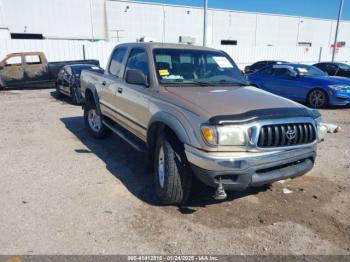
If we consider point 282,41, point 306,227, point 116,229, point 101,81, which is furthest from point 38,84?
point 282,41

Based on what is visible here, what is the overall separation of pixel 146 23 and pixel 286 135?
29662mm

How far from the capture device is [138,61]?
458 centimetres

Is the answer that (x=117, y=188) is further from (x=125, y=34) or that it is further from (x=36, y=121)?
(x=125, y=34)

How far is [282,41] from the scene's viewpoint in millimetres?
39094

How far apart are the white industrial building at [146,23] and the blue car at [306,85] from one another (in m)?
20.8

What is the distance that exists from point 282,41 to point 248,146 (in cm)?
3999

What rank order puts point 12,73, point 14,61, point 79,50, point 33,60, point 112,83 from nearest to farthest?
point 112,83 < point 12,73 < point 14,61 < point 33,60 < point 79,50

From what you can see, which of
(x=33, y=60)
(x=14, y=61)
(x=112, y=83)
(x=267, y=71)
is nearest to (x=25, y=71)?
(x=14, y=61)

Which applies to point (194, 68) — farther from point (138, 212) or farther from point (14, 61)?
point (14, 61)

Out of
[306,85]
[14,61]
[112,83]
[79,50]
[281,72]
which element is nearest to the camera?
[112,83]

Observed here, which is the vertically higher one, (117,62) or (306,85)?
(117,62)

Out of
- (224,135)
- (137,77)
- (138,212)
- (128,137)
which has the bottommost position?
(138,212)

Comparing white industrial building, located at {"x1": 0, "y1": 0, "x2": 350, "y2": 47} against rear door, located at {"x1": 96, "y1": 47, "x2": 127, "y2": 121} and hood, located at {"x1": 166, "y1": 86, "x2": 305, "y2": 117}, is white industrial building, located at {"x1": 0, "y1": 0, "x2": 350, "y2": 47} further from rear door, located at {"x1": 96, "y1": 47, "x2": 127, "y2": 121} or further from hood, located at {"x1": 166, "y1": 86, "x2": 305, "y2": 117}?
hood, located at {"x1": 166, "y1": 86, "x2": 305, "y2": 117}

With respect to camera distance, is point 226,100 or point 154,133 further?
point 154,133
